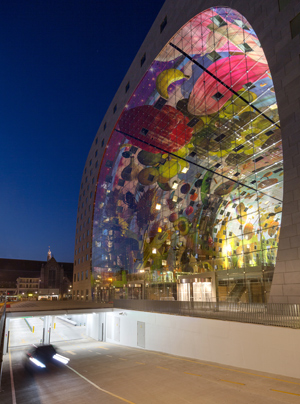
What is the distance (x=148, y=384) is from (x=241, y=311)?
20.3 ft

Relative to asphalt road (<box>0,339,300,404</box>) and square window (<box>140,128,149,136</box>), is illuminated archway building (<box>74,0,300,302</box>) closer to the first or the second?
square window (<box>140,128,149,136</box>)

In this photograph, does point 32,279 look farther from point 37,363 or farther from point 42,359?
point 37,363

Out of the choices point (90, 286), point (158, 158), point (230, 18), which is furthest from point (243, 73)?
point (90, 286)

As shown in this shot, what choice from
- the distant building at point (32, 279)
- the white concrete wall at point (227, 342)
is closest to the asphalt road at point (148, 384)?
the white concrete wall at point (227, 342)

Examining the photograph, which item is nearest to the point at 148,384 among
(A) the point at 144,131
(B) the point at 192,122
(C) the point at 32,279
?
(B) the point at 192,122

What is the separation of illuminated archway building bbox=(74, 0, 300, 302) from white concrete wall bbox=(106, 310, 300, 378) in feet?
9.56

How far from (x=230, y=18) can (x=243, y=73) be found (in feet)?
14.6

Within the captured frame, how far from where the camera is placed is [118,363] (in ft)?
71.8

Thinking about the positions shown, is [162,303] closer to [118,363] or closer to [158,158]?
[118,363]

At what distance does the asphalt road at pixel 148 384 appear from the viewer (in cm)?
1262

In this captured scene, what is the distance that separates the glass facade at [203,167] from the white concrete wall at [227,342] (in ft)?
14.0

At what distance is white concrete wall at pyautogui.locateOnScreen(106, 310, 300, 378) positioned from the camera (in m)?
14.1

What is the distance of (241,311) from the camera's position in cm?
1736

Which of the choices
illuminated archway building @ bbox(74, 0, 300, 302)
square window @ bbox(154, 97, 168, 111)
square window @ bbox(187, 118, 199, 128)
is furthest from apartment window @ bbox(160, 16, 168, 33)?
square window @ bbox(187, 118, 199, 128)
